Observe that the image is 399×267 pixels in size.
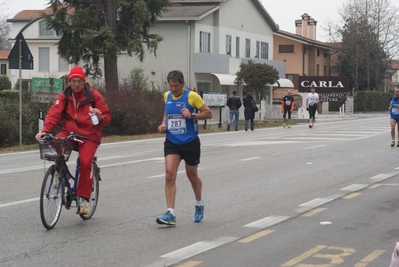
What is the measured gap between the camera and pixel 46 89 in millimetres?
24031

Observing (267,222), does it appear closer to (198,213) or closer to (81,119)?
(198,213)

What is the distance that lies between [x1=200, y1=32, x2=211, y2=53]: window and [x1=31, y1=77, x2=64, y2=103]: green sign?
25834 mm

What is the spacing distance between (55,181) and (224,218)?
2255mm

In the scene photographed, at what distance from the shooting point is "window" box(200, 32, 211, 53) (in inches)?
1937

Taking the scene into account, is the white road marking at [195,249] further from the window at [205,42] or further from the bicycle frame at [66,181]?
the window at [205,42]

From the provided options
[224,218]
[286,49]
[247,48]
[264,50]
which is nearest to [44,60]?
[247,48]

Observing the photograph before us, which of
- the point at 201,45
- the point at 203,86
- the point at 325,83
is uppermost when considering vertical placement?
the point at 201,45

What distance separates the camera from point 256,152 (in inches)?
770

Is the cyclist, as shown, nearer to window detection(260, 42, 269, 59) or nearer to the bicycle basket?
the bicycle basket

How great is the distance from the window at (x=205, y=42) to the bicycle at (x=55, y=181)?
40650 mm

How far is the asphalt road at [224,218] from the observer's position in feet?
24.3

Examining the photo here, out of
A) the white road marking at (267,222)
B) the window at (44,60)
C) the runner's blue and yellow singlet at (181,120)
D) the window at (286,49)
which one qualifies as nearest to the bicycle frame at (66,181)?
the runner's blue and yellow singlet at (181,120)

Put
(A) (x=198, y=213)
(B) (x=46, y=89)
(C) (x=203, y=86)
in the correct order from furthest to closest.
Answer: (C) (x=203, y=86)
(B) (x=46, y=89)
(A) (x=198, y=213)

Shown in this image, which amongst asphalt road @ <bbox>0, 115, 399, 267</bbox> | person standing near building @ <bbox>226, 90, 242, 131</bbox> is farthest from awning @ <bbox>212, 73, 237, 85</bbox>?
asphalt road @ <bbox>0, 115, 399, 267</bbox>
